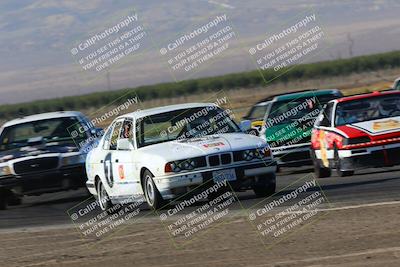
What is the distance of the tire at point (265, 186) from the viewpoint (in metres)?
15.2

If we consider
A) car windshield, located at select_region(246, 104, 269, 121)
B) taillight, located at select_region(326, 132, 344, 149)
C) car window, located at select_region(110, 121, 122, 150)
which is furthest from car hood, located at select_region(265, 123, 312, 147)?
car windshield, located at select_region(246, 104, 269, 121)

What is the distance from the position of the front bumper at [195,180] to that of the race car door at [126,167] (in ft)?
2.41

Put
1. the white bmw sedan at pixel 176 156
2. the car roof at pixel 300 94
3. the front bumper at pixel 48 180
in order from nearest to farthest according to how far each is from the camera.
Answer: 1. the white bmw sedan at pixel 176 156
2. the front bumper at pixel 48 180
3. the car roof at pixel 300 94

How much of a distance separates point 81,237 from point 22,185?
576 cm

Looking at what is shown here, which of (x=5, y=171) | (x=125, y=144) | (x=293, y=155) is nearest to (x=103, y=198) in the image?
(x=125, y=144)

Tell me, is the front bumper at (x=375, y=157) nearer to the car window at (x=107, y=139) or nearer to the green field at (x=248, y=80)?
the car window at (x=107, y=139)

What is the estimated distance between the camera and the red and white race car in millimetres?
17516

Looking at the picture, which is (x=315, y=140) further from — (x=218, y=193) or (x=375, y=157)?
(x=218, y=193)

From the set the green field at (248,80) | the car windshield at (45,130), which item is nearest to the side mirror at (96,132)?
the car windshield at (45,130)

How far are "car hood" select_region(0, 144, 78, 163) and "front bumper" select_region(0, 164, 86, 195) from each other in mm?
337

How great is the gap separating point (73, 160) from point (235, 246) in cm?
801

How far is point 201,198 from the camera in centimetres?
1545

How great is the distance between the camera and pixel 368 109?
18375 mm

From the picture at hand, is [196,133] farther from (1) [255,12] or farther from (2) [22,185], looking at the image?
(1) [255,12]
